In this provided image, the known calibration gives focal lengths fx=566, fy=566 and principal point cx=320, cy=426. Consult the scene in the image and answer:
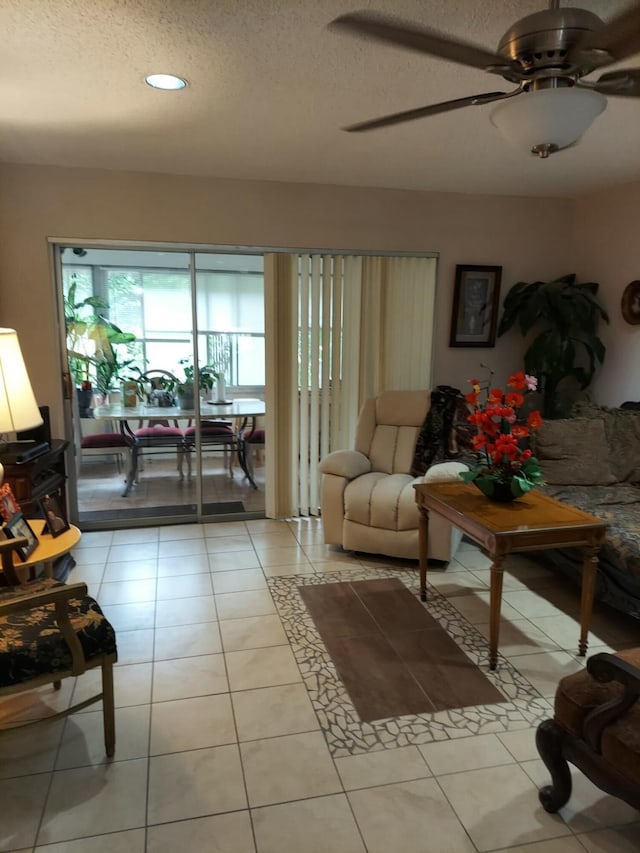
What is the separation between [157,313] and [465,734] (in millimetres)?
3485

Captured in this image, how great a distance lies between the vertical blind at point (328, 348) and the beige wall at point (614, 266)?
1261 mm

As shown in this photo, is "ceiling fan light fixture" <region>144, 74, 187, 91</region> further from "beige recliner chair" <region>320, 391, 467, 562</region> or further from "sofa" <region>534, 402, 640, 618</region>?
"sofa" <region>534, 402, 640, 618</region>

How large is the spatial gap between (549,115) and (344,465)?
255cm

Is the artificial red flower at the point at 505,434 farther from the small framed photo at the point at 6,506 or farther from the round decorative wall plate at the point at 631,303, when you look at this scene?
the small framed photo at the point at 6,506

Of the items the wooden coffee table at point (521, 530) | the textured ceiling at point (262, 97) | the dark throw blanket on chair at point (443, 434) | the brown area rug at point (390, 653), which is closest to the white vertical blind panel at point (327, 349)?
the textured ceiling at point (262, 97)

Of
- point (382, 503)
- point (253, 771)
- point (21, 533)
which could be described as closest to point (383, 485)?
point (382, 503)

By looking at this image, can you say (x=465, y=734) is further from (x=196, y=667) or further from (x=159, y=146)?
(x=159, y=146)

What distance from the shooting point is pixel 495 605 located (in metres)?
2.47

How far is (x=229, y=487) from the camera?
16.5ft

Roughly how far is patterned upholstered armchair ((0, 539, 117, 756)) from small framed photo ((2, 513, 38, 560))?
204 millimetres

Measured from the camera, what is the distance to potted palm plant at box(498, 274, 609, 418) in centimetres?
423

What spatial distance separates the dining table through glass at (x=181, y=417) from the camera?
15.0ft

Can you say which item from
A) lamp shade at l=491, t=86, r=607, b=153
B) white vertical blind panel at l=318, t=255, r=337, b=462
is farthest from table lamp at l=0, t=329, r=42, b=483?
white vertical blind panel at l=318, t=255, r=337, b=462

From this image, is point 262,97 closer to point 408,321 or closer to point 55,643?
point 408,321
